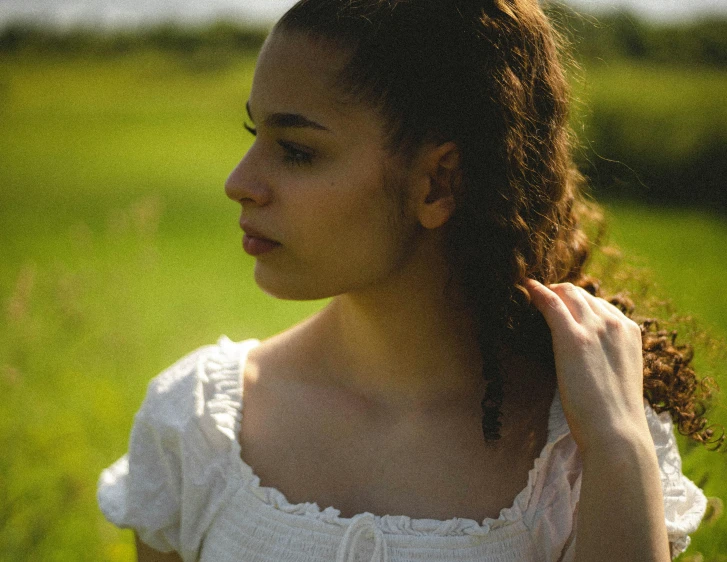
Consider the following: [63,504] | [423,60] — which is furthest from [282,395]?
[63,504]

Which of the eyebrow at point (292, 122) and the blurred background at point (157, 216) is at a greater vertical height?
the eyebrow at point (292, 122)

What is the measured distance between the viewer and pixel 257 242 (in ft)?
5.21

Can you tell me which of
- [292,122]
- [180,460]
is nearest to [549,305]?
[292,122]

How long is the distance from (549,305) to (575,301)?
6 centimetres

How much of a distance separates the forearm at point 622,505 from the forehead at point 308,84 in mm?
879

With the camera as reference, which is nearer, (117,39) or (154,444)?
(154,444)

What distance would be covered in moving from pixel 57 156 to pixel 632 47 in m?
5.40

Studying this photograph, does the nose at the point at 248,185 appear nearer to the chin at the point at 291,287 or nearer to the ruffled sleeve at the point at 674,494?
the chin at the point at 291,287

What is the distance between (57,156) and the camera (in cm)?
704

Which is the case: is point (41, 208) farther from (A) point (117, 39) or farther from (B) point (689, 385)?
(B) point (689, 385)

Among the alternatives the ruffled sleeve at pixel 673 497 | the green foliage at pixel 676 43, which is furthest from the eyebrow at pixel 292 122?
the green foliage at pixel 676 43

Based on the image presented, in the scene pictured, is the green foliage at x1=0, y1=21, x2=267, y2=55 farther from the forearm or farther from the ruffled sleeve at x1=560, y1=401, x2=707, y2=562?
the forearm

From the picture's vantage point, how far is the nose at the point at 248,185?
1.54 m

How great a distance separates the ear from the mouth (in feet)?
1.13
